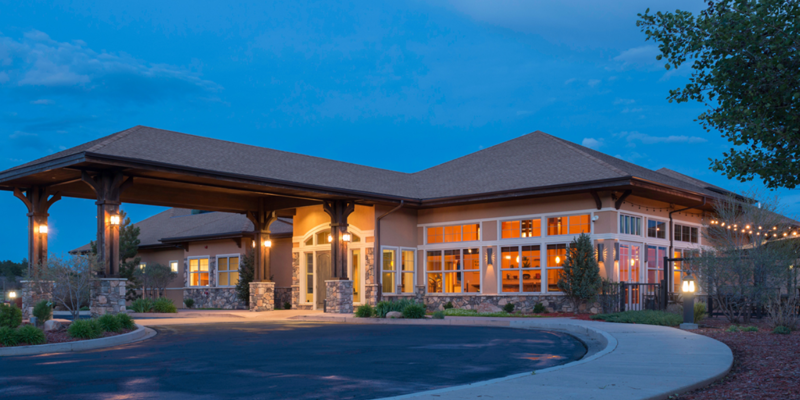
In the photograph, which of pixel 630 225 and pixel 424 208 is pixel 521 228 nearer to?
pixel 630 225

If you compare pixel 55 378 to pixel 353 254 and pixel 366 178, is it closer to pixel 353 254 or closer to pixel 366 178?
pixel 353 254

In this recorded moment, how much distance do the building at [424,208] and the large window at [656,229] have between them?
7cm

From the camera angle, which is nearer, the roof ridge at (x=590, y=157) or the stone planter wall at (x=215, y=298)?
the roof ridge at (x=590, y=157)

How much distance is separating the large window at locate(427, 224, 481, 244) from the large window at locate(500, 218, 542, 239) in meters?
1.10

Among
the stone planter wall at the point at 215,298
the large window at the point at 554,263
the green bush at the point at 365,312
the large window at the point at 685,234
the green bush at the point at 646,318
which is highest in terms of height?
the large window at the point at 685,234

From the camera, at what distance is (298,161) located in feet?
86.4

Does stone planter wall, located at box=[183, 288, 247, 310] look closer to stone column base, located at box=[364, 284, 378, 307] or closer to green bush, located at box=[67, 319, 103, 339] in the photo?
stone column base, located at box=[364, 284, 378, 307]

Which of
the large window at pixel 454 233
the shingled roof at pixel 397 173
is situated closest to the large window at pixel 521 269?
the large window at pixel 454 233

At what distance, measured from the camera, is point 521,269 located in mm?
23328

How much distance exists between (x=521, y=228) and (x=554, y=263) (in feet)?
5.87

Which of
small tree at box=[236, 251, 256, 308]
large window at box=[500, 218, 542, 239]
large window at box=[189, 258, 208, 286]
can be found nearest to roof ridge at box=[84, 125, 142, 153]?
small tree at box=[236, 251, 256, 308]

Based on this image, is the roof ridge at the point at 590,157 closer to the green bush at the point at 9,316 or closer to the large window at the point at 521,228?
the large window at the point at 521,228

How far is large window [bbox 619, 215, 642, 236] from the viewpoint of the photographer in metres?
21.6

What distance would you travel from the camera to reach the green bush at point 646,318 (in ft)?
52.1
